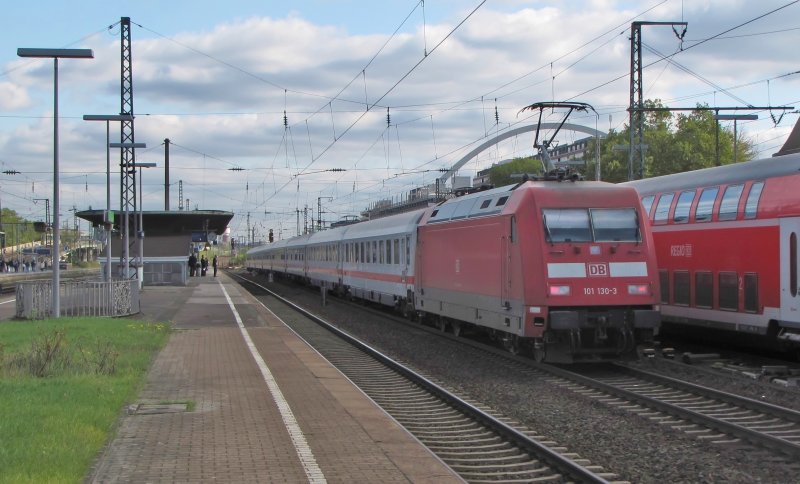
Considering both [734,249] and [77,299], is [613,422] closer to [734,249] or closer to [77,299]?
[734,249]

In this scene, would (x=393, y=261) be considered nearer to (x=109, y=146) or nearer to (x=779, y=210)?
(x=109, y=146)

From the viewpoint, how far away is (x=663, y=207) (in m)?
17.7

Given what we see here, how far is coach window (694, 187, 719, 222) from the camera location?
1589 cm

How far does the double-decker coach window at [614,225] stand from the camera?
46.1ft

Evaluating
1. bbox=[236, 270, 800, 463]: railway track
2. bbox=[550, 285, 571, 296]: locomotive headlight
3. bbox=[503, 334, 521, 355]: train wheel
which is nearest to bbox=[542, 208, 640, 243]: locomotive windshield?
bbox=[550, 285, 571, 296]: locomotive headlight

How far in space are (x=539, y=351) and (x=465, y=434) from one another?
5048 millimetres

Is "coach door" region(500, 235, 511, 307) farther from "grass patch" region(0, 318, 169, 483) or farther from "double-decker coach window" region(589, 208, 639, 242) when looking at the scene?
"grass patch" region(0, 318, 169, 483)

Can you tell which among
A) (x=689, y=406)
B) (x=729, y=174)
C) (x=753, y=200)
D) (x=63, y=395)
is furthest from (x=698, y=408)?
(x=63, y=395)

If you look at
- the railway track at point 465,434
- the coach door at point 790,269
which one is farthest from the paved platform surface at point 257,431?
the coach door at point 790,269

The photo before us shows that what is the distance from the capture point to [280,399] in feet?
35.0

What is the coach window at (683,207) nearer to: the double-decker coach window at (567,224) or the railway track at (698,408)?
the double-decker coach window at (567,224)

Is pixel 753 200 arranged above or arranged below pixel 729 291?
above

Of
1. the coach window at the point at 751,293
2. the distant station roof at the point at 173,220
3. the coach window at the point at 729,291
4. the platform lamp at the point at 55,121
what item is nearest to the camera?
the coach window at the point at 751,293

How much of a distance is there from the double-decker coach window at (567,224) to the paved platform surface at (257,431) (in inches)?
167
